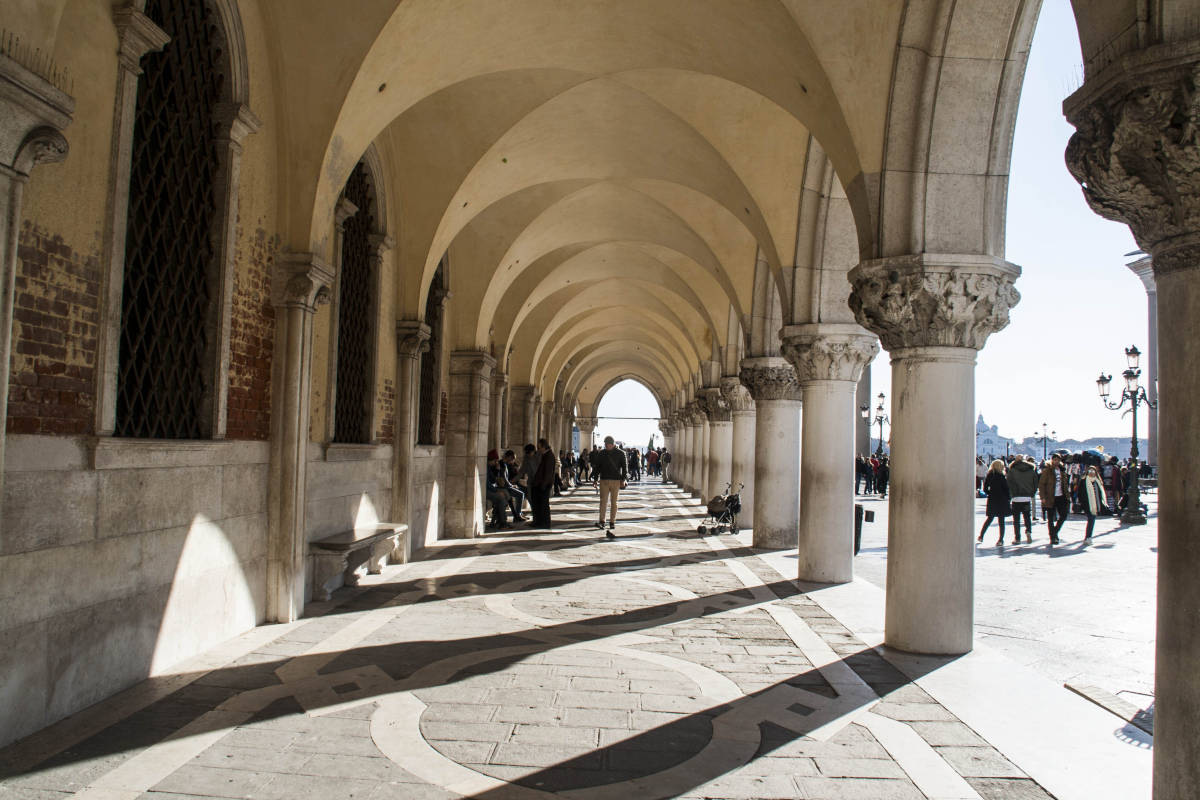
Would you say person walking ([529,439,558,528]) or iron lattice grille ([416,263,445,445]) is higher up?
iron lattice grille ([416,263,445,445])

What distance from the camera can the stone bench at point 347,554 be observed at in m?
7.51

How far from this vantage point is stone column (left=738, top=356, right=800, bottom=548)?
12.0m

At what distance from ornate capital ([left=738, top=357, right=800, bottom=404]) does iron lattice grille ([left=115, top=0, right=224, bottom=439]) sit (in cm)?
801

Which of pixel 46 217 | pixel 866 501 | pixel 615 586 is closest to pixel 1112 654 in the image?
pixel 615 586

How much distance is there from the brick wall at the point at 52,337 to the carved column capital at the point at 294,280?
222cm

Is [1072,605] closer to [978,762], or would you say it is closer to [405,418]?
[978,762]

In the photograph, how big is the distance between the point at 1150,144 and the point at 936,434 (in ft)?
10.4

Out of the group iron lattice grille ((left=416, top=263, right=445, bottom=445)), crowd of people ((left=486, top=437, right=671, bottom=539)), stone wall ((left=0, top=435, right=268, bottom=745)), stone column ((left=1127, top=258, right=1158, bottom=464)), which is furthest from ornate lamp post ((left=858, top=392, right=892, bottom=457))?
stone wall ((left=0, top=435, right=268, bottom=745))

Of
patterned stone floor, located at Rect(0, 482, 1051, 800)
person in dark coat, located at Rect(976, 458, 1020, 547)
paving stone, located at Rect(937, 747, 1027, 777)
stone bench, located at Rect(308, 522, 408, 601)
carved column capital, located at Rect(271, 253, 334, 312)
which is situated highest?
carved column capital, located at Rect(271, 253, 334, 312)

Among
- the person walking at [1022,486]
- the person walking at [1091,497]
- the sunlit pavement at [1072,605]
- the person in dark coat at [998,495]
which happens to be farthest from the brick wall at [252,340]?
the person walking at [1091,497]

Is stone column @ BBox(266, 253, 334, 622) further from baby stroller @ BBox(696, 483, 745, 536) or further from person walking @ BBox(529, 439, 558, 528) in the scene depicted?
baby stroller @ BBox(696, 483, 745, 536)

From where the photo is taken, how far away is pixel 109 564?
4.73 meters

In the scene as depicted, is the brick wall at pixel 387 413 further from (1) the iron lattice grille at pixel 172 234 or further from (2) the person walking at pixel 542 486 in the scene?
(2) the person walking at pixel 542 486

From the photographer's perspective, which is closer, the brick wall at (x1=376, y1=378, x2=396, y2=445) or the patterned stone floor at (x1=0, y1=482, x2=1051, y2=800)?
the patterned stone floor at (x1=0, y1=482, x2=1051, y2=800)
